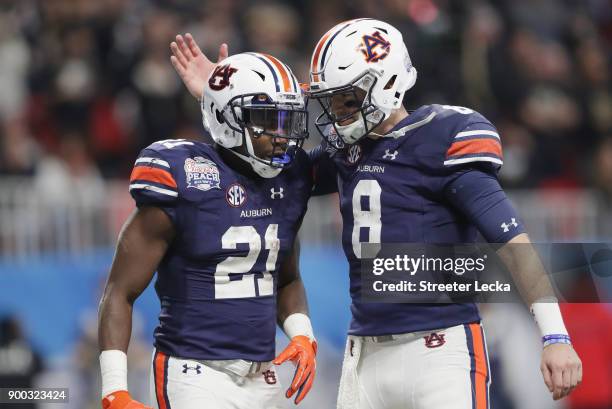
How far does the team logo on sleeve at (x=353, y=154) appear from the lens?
4539 mm

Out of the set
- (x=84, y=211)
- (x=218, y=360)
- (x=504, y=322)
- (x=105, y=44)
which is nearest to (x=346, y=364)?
→ (x=218, y=360)

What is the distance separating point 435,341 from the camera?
4.34m

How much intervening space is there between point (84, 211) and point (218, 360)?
378 centimetres

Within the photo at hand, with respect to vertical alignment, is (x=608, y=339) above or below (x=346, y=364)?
below

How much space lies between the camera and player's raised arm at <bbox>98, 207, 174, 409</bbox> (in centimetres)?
426

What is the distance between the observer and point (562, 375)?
3936 mm

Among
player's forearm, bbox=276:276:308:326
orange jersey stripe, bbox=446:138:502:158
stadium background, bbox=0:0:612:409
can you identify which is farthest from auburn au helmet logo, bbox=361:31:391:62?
stadium background, bbox=0:0:612:409

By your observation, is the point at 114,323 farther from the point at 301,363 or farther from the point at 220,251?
the point at 301,363

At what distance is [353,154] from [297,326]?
705mm

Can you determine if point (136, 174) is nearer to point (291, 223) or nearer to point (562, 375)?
point (291, 223)

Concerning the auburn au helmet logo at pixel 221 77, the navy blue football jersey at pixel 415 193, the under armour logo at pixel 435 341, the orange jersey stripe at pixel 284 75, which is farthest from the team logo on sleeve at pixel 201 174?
the under armour logo at pixel 435 341

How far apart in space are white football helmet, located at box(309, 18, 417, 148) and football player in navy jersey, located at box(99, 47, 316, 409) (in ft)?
0.43

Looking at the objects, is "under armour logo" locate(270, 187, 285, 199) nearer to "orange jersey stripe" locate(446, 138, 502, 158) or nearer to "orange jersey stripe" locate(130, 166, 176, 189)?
"orange jersey stripe" locate(130, 166, 176, 189)

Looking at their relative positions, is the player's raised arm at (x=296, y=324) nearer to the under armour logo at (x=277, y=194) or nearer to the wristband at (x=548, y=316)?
the under armour logo at (x=277, y=194)
